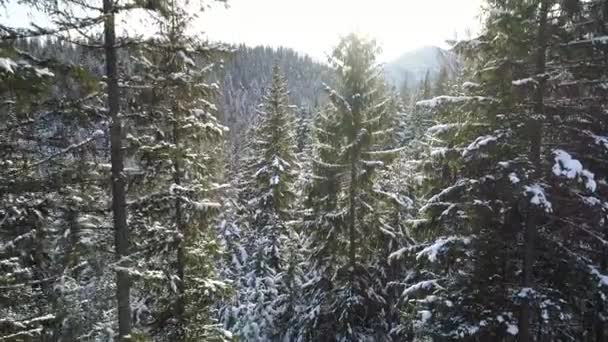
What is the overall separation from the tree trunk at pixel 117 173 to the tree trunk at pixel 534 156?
283 inches

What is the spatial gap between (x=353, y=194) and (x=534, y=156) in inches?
304

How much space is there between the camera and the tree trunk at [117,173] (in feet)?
22.6

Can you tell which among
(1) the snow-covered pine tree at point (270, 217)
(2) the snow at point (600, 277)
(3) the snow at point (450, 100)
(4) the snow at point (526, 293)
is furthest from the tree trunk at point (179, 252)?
(1) the snow-covered pine tree at point (270, 217)

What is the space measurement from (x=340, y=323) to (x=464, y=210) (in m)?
7.74

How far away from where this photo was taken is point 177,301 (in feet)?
33.7

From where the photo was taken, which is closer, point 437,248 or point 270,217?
point 437,248

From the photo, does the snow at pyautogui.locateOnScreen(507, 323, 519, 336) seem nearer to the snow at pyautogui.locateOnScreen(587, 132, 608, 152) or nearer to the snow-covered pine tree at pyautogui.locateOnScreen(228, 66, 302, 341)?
the snow at pyautogui.locateOnScreen(587, 132, 608, 152)

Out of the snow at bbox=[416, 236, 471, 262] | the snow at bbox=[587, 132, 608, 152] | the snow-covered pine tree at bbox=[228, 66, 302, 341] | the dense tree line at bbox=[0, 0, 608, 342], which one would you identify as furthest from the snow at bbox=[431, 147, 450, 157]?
the snow-covered pine tree at bbox=[228, 66, 302, 341]

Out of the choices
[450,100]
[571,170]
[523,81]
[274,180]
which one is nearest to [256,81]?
[274,180]

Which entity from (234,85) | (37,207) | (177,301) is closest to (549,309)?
(177,301)

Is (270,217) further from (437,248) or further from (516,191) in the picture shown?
(516,191)

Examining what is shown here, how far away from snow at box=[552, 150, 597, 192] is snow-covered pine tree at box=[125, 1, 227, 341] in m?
6.18

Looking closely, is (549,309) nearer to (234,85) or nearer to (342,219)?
(342,219)

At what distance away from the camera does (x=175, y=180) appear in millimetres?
10383
